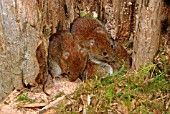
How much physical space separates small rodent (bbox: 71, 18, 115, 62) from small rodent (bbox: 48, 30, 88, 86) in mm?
182

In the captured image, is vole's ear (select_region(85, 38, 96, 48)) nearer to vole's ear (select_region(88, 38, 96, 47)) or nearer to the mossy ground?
vole's ear (select_region(88, 38, 96, 47))

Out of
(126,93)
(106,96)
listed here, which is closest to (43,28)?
(106,96)

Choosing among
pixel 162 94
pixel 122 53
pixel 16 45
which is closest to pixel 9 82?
pixel 16 45

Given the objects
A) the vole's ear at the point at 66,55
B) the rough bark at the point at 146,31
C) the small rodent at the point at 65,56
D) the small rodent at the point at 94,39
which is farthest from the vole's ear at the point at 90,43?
the rough bark at the point at 146,31

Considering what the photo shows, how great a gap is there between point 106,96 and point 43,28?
1.16 meters

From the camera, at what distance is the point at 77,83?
204 inches

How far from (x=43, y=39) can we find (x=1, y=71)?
0.67 metres

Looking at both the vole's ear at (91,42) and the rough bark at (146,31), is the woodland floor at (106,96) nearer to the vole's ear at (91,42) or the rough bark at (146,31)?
the rough bark at (146,31)

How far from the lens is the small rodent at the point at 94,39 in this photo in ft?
17.1

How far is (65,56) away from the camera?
16.4 feet

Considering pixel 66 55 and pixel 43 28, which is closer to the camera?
pixel 43 28

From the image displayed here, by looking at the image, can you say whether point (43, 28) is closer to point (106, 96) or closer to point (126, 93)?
point (106, 96)

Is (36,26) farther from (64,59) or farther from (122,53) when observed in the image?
(122,53)

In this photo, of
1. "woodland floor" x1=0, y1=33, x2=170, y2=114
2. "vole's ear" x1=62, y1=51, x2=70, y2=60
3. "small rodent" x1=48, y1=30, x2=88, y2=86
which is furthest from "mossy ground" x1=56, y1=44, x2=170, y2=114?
"vole's ear" x1=62, y1=51, x2=70, y2=60
